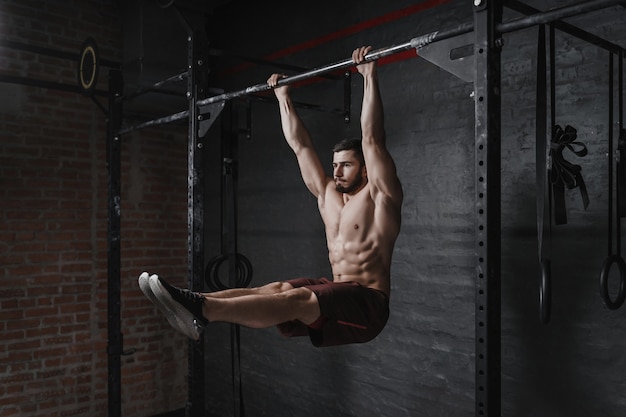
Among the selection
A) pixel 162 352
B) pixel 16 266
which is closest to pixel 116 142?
pixel 16 266

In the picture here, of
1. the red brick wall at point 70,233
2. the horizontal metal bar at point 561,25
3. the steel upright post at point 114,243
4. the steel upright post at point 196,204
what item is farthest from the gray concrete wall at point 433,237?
the steel upright post at point 196,204

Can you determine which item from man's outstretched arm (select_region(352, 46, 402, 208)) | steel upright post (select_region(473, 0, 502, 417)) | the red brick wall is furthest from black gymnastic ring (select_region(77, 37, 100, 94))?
steel upright post (select_region(473, 0, 502, 417))

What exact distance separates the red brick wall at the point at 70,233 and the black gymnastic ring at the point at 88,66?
2.16 ft

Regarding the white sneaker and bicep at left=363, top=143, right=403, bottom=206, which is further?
bicep at left=363, top=143, right=403, bottom=206

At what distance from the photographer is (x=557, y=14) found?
1.99 meters

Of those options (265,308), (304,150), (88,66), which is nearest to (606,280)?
(265,308)

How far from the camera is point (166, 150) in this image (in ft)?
18.4

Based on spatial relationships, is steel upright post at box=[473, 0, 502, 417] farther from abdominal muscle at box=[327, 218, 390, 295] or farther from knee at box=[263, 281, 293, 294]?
knee at box=[263, 281, 293, 294]

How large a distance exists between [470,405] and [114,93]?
3.44 meters

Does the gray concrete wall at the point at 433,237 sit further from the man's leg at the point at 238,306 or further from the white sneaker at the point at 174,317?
the white sneaker at the point at 174,317

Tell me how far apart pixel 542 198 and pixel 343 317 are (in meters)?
1.09

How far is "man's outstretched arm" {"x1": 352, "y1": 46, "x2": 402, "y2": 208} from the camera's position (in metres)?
2.80

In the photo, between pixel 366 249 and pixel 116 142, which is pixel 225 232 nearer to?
pixel 366 249

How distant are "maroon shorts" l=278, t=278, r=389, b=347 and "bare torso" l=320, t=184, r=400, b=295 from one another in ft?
0.39
